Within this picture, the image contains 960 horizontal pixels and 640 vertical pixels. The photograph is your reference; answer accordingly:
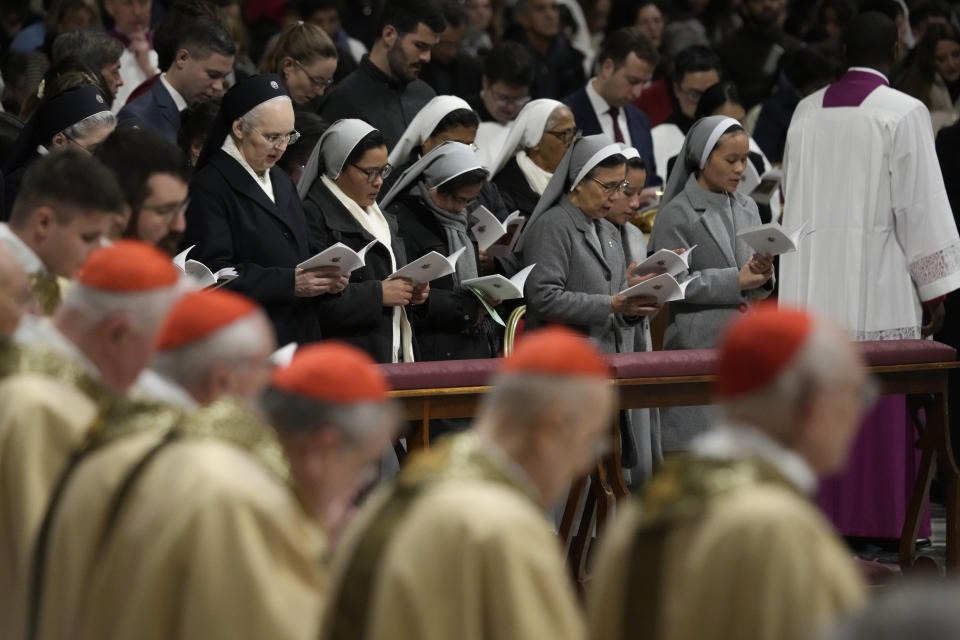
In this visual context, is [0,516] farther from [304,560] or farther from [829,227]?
[829,227]

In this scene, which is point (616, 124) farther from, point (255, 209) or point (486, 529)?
point (486, 529)

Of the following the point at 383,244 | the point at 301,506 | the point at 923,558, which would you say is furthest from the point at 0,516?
the point at 923,558

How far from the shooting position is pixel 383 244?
7.05 metres

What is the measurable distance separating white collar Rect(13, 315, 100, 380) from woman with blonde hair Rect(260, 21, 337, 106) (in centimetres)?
440

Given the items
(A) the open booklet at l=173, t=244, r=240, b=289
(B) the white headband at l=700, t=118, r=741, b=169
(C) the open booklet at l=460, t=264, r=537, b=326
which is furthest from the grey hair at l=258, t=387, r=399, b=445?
(B) the white headband at l=700, t=118, r=741, b=169

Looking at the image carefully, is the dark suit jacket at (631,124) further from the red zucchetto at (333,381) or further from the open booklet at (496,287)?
the red zucchetto at (333,381)

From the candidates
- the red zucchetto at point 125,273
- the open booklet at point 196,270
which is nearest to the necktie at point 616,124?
the open booklet at point 196,270

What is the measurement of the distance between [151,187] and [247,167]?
1.82 metres

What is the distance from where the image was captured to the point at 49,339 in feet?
12.6

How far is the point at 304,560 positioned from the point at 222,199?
3.55 m

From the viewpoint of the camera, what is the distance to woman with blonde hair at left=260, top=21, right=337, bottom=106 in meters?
8.27

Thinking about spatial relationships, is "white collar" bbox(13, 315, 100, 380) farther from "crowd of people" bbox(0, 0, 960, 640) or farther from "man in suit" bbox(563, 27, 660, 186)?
"man in suit" bbox(563, 27, 660, 186)

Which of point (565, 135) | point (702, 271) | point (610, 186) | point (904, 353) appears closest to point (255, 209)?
point (610, 186)

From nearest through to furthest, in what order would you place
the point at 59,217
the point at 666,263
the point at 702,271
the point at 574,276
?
the point at 59,217 → the point at 666,263 → the point at 574,276 → the point at 702,271
